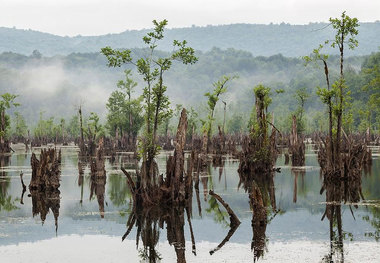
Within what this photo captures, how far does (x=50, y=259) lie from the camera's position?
13.2 meters

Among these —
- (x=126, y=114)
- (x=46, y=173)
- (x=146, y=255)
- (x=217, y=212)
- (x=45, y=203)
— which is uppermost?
(x=126, y=114)

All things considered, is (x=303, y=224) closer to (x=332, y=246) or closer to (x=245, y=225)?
(x=245, y=225)

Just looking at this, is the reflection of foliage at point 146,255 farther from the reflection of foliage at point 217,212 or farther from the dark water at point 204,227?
the reflection of foliage at point 217,212

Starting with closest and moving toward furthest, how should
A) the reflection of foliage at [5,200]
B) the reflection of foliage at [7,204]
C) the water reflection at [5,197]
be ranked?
the reflection of foliage at [7,204]
the reflection of foliage at [5,200]
the water reflection at [5,197]

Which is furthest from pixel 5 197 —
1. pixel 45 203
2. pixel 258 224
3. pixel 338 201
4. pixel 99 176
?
pixel 338 201

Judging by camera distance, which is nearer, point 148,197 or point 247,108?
point 148,197

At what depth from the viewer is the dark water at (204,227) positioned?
1330cm

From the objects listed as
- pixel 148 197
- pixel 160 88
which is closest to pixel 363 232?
pixel 148 197

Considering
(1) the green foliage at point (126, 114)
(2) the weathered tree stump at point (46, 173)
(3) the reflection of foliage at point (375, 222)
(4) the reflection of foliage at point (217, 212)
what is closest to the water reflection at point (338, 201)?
(3) the reflection of foliage at point (375, 222)

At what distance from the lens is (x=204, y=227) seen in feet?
55.1

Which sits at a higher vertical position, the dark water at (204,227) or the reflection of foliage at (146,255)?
the dark water at (204,227)

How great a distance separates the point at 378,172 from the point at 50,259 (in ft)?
71.8

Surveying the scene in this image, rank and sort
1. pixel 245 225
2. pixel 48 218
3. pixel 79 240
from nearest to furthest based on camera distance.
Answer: pixel 79 240
pixel 245 225
pixel 48 218

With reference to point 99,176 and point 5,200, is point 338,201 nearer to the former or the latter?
point 5,200
